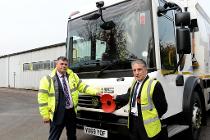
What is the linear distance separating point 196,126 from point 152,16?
2.41 m

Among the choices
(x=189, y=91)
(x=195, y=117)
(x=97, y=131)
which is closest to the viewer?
(x=97, y=131)

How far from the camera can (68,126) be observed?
517 centimetres

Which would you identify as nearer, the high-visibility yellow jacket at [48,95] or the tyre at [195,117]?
the high-visibility yellow jacket at [48,95]

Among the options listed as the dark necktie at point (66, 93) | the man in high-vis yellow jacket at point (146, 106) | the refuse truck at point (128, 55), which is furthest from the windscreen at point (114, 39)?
the man in high-vis yellow jacket at point (146, 106)

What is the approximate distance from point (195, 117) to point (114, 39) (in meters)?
2.17

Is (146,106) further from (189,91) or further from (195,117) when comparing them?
(195,117)

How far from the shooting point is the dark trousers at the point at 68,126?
197 inches

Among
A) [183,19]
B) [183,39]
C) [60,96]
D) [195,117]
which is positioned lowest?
[195,117]

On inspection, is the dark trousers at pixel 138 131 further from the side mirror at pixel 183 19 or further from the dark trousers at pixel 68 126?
the side mirror at pixel 183 19

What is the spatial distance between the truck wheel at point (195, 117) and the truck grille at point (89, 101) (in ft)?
5.59

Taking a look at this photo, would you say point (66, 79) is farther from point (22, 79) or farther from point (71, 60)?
point (22, 79)

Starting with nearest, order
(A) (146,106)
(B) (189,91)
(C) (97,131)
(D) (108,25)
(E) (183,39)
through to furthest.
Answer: (A) (146,106) < (E) (183,39) < (C) (97,131) < (D) (108,25) < (B) (189,91)

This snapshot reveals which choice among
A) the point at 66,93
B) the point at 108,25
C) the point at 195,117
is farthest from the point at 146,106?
the point at 195,117

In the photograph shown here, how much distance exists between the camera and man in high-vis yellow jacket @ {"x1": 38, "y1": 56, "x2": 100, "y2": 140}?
15.9 ft
